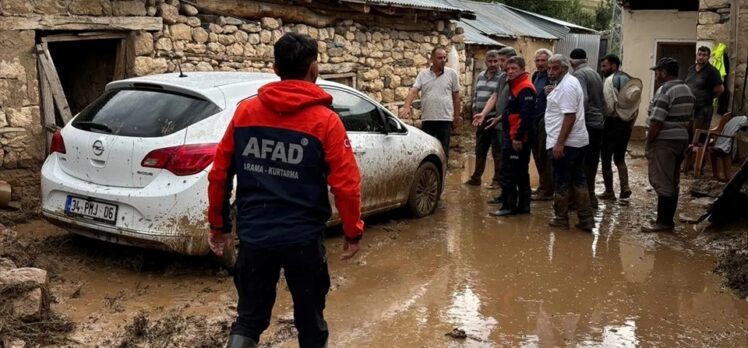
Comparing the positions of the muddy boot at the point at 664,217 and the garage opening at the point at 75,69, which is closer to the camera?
the garage opening at the point at 75,69

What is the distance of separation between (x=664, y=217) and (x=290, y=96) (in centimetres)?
555

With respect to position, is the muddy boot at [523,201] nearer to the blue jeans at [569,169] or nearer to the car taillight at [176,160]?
the blue jeans at [569,169]

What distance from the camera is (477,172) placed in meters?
9.84

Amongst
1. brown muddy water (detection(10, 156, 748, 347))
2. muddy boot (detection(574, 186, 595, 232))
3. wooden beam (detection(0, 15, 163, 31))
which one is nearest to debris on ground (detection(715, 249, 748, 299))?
brown muddy water (detection(10, 156, 748, 347))

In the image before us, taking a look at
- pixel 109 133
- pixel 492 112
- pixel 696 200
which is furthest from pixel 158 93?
pixel 696 200

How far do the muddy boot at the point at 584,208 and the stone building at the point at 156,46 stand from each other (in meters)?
4.45

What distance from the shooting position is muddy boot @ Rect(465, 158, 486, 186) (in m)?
9.79

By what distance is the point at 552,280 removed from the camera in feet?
19.3

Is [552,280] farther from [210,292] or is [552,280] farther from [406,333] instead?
[210,292]

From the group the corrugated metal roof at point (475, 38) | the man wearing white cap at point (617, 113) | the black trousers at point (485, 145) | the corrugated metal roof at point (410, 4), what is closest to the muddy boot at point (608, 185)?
the man wearing white cap at point (617, 113)

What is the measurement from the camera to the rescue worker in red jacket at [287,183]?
3164mm

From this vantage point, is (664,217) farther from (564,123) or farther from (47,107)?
(47,107)

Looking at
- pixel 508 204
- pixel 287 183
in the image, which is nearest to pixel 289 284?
pixel 287 183

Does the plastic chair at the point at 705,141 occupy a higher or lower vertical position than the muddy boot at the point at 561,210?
higher
